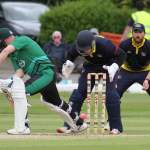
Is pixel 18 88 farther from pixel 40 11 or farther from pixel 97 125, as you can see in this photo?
pixel 40 11

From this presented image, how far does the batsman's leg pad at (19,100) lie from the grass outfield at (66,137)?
286mm

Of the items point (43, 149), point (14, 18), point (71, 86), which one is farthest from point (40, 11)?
point (43, 149)

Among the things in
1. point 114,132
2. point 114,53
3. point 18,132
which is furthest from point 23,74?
point 114,132

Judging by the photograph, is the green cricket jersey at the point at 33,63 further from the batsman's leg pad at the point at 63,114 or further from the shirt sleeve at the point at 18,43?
the batsman's leg pad at the point at 63,114

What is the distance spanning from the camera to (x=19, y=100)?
1472 centimetres

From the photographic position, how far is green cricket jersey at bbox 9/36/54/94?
Answer: 14766 mm

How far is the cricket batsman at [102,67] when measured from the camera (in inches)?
595

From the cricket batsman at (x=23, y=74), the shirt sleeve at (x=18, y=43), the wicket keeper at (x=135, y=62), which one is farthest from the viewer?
→ the wicket keeper at (x=135, y=62)

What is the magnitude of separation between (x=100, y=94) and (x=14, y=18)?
862 inches

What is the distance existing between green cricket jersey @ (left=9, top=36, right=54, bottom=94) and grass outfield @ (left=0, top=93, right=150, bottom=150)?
808 mm

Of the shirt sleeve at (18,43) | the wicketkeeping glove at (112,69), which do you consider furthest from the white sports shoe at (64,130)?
A: the shirt sleeve at (18,43)

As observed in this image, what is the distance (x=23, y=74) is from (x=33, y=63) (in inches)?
9.4

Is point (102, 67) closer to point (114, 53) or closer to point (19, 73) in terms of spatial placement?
point (114, 53)

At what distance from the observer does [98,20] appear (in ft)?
112
